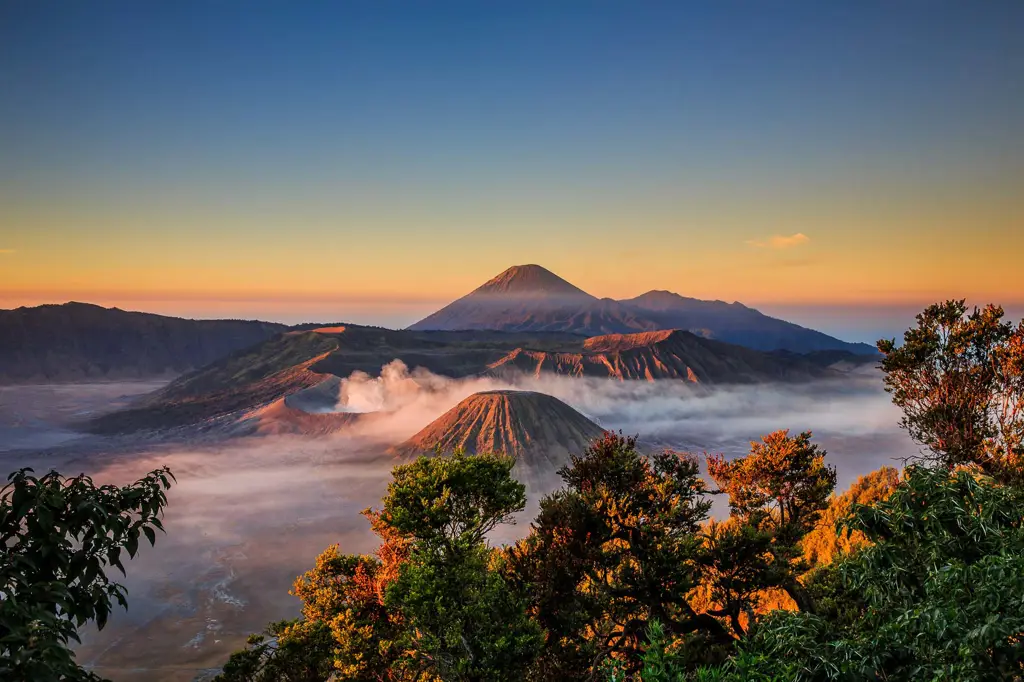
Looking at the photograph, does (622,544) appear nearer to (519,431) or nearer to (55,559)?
(55,559)

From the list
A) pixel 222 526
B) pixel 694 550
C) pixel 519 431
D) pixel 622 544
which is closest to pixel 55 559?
pixel 694 550

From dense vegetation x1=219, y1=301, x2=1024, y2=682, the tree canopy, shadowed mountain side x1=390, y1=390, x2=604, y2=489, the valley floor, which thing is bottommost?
the valley floor

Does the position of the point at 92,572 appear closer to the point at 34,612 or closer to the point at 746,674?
the point at 34,612

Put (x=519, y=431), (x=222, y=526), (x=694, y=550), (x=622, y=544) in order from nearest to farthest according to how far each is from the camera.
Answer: (x=694, y=550), (x=622, y=544), (x=222, y=526), (x=519, y=431)

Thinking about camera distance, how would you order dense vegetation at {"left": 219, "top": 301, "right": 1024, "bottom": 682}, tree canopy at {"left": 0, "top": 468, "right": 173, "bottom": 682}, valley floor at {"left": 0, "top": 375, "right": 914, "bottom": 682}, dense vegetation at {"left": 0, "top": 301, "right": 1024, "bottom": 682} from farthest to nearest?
valley floor at {"left": 0, "top": 375, "right": 914, "bottom": 682} → dense vegetation at {"left": 219, "top": 301, "right": 1024, "bottom": 682} → dense vegetation at {"left": 0, "top": 301, "right": 1024, "bottom": 682} → tree canopy at {"left": 0, "top": 468, "right": 173, "bottom": 682}

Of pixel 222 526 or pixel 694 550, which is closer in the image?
pixel 694 550

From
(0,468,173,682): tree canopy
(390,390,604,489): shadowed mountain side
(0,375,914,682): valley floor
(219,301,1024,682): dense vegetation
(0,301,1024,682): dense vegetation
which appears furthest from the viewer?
(390,390,604,489): shadowed mountain side

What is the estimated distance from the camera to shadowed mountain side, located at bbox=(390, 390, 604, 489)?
130500 millimetres

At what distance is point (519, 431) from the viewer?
136 metres

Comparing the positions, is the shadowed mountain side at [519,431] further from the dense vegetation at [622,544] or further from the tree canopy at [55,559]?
the tree canopy at [55,559]

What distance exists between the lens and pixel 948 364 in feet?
55.4

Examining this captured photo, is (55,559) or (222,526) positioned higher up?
(55,559)

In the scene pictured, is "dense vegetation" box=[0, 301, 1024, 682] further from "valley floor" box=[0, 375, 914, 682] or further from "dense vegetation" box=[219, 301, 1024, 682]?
"valley floor" box=[0, 375, 914, 682]

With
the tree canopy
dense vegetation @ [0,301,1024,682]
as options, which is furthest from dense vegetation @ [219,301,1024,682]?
the tree canopy
